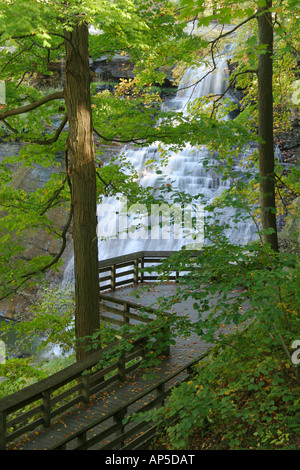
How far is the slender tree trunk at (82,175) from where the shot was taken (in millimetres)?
6949

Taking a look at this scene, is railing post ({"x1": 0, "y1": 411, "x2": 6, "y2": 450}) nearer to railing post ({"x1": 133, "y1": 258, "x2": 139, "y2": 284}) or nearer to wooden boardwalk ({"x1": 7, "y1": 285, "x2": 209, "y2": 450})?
wooden boardwalk ({"x1": 7, "y1": 285, "x2": 209, "y2": 450})

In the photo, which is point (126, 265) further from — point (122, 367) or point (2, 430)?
point (2, 430)

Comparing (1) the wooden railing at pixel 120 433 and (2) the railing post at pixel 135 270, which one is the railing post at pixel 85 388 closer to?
(1) the wooden railing at pixel 120 433

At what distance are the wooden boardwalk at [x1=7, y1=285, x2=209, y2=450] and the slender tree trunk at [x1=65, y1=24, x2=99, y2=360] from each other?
34.5 inches

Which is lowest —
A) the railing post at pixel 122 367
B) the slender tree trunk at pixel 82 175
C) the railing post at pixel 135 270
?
the railing post at pixel 122 367

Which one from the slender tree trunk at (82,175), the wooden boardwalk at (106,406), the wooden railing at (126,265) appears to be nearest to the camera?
the wooden boardwalk at (106,406)

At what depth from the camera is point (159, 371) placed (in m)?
7.97

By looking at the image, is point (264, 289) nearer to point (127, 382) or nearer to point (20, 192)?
point (127, 382)

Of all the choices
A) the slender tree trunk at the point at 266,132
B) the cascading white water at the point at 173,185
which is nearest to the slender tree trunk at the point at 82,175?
the slender tree trunk at the point at 266,132

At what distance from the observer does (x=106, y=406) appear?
698 centimetres

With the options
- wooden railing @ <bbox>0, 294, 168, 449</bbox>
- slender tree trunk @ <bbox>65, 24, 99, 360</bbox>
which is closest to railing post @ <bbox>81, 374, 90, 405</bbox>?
wooden railing @ <bbox>0, 294, 168, 449</bbox>

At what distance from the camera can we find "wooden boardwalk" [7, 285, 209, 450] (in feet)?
19.5

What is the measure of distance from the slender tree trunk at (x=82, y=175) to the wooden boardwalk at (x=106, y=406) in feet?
2.87

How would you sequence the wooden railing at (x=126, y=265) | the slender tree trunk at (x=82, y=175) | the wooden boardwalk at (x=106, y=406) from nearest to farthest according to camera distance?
the wooden boardwalk at (x=106, y=406)
the slender tree trunk at (x=82, y=175)
the wooden railing at (x=126, y=265)
